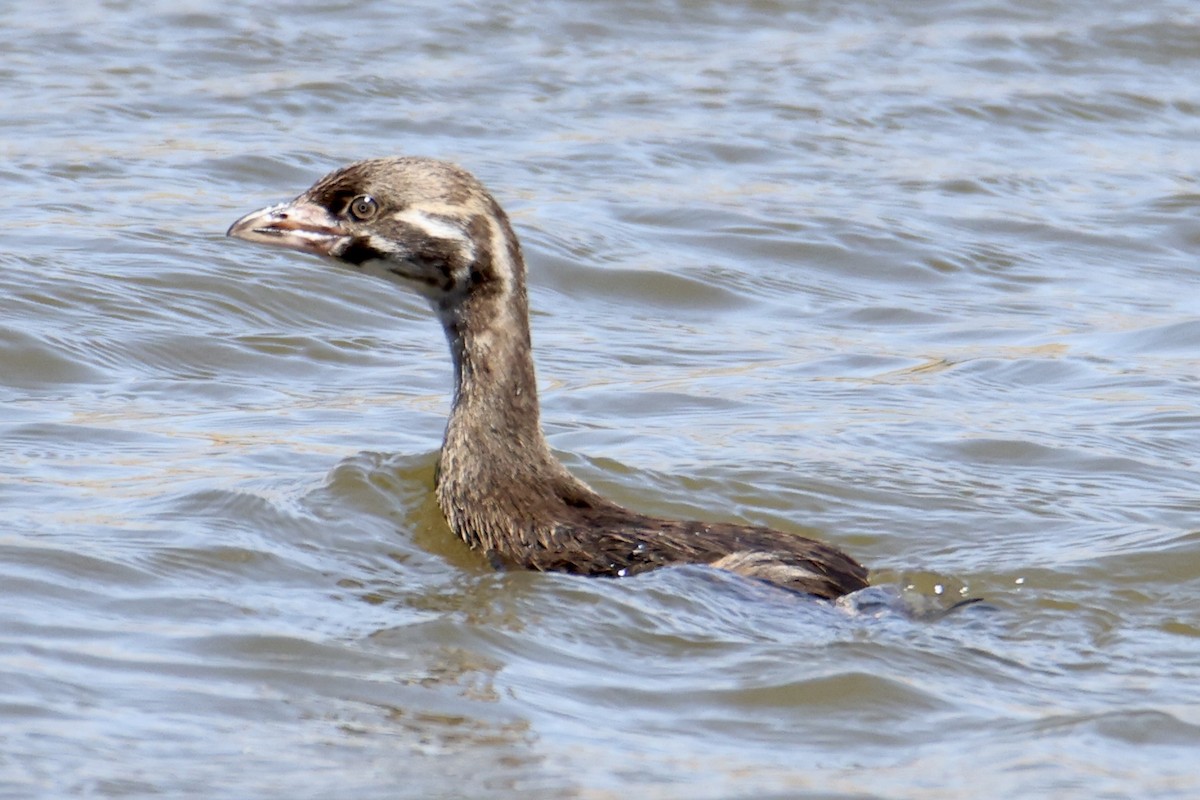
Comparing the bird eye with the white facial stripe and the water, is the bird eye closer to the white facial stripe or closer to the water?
the white facial stripe

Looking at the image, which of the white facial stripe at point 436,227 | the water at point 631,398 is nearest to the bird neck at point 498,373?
the white facial stripe at point 436,227

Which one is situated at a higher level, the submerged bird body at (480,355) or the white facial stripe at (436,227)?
the white facial stripe at (436,227)

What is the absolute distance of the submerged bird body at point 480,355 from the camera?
23.9 ft

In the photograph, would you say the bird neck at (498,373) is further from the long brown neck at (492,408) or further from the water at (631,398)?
the water at (631,398)

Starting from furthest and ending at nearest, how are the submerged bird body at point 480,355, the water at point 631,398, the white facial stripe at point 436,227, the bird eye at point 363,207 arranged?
the bird eye at point 363,207
the white facial stripe at point 436,227
the submerged bird body at point 480,355
the water at point 631,398

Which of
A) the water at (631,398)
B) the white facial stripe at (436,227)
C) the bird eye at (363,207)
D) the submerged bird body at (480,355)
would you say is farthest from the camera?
the bird eye at (363,207)

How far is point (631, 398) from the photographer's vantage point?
32.8 ft

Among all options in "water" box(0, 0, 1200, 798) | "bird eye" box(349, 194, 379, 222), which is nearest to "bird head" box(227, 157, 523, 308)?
"bird eye" box(349, 194, 379, 222)

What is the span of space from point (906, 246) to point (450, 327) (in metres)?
5.80

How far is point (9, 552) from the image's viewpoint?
719 centimetres

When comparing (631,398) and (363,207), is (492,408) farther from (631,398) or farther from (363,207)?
(631,398)

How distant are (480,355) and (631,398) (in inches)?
91.7

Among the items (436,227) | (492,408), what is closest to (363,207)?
(436,227)

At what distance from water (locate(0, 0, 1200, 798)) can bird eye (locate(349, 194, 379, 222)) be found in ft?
3.70
